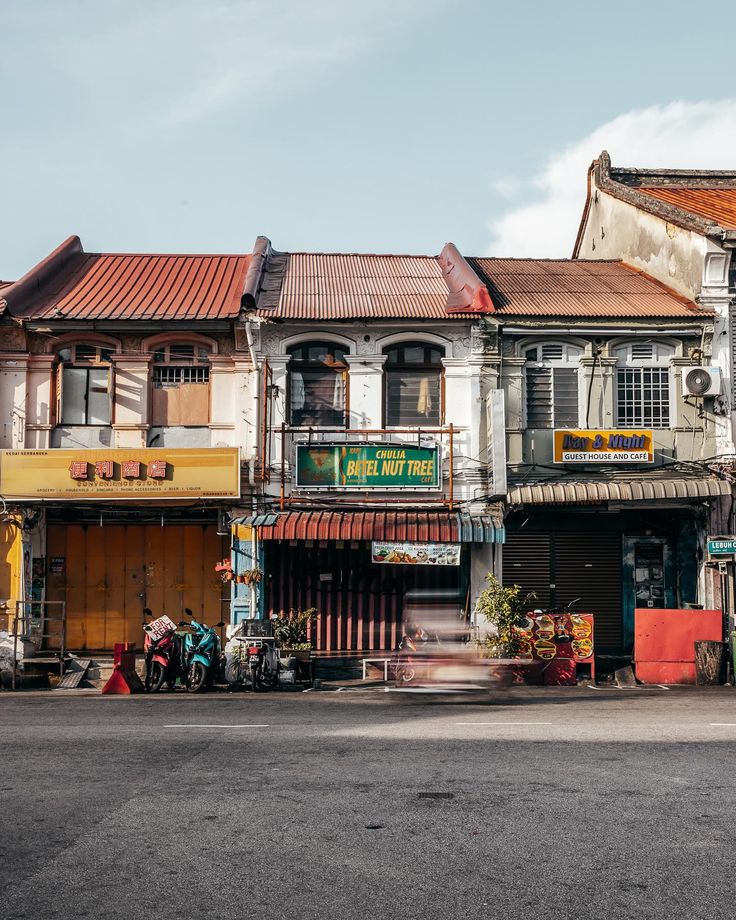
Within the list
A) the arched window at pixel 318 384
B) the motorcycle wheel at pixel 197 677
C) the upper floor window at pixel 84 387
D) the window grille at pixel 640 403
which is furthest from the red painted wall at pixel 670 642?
the upper floor window at pixel 84 387

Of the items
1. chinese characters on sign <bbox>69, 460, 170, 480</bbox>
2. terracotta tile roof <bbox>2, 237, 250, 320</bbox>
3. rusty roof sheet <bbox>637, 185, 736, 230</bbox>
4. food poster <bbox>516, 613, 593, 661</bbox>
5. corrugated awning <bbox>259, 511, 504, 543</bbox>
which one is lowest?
food poster <bbox>516, 613, 593, 661</bbox>

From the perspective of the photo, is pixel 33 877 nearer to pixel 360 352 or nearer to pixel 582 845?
pixel 582 845

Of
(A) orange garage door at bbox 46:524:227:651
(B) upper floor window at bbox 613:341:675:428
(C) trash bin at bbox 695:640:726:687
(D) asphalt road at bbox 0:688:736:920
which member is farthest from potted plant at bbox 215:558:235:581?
(C) trash bin at bbox 695:640:726:687

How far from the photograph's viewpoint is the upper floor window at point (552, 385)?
20219 millimetres

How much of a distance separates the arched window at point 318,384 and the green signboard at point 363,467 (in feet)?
2.19

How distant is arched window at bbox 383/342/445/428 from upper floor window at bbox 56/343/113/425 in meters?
5.78

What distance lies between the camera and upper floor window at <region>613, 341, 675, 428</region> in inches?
798

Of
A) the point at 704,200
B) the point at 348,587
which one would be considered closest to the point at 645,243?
the point at 704,200

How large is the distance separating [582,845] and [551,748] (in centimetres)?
346

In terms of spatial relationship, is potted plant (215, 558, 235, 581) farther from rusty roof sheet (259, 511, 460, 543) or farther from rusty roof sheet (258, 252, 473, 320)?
rusty roof sheet (258, 252, 473, 320)

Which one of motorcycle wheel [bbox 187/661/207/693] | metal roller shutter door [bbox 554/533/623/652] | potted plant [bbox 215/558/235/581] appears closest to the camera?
motorcycle wheel [bbox 187/661/207/693]

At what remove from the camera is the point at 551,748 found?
34.4 ft

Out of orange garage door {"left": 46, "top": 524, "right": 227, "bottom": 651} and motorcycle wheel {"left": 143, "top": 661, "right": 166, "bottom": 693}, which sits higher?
orange garage door {"left": 46, "top": 524, "right": 227, "bottom": 651}

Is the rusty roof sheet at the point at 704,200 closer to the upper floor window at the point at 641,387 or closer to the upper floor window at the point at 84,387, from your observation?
the upper floor window at the point at 641,387
